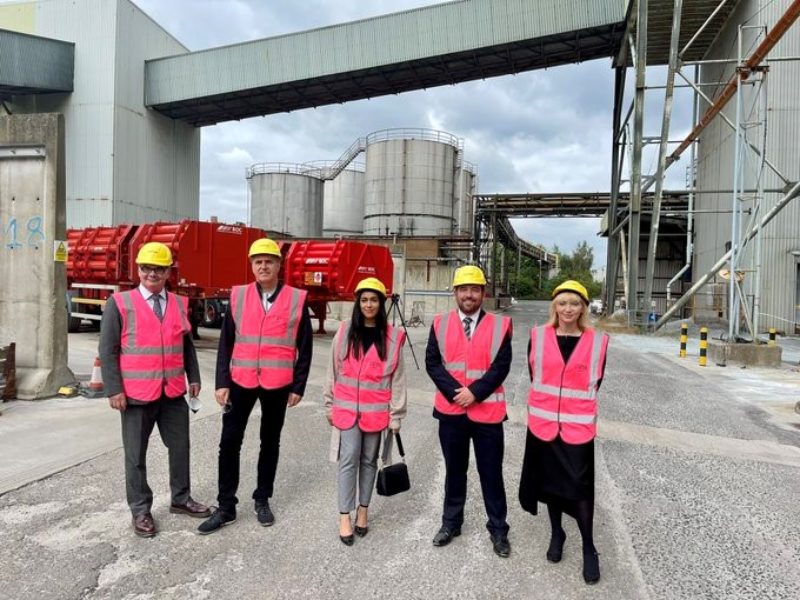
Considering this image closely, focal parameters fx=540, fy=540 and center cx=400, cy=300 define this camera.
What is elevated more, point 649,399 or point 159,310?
point 159,310

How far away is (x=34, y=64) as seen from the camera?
22.2m

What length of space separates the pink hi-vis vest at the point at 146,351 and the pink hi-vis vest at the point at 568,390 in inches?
96.9

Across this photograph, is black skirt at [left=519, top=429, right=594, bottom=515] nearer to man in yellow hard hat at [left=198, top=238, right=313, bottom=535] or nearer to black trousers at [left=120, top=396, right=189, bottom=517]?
man in yellow hard hat at [left=198, top=238, right=313, bottom=535]

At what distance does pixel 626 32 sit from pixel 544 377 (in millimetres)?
21767

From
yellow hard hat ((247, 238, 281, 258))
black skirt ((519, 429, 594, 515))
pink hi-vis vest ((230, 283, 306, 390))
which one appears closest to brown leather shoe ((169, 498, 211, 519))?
pink hi-vis vest ((230, 283, 306, 390))

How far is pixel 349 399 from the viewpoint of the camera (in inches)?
141

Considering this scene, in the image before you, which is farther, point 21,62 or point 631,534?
point 21,62

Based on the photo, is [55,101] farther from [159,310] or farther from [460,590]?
[460,590]

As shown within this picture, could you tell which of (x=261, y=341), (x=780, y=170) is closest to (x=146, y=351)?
(x=261, y=341)

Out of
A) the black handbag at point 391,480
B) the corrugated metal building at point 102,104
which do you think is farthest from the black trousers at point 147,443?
the corrugated metal building at point 102,104

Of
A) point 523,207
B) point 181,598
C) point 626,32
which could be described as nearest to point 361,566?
point 181,598

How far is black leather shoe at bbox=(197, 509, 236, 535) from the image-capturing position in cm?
362

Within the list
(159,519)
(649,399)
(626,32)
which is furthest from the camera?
(626,32)

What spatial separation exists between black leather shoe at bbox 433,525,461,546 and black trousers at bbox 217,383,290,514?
124cm
